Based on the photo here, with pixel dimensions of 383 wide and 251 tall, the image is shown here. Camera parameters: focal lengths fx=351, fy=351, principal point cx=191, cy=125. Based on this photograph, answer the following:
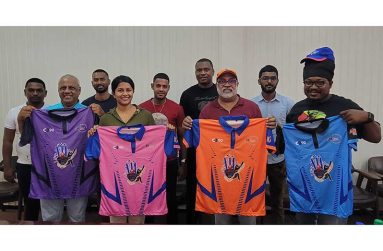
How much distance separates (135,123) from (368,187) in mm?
2800

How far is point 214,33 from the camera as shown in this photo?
14.8 feet

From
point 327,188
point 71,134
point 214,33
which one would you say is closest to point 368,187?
point 327,188

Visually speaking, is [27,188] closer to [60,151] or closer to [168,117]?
[60,151]

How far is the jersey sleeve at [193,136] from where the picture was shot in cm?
282

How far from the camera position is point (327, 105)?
2553mm

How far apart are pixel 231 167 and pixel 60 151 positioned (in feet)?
4.63

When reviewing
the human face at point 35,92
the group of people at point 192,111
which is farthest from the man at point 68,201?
the human face at point 35,92

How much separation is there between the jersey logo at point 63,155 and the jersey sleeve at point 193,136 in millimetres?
936

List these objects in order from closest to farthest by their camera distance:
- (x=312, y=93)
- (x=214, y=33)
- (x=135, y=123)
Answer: (x=312, y=93)
(x=135, y=123)
(x=214, y=33)

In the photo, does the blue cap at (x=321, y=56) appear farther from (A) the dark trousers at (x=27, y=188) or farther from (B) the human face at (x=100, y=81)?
(A) the dark trousers at (x=27, y=188)

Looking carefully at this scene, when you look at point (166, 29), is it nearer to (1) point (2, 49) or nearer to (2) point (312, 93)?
(1) point (2, 49)

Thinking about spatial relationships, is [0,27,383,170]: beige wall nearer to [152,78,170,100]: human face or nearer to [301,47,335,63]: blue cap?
[152,78,170,100]: human face

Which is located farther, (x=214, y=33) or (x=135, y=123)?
(x=214, y=33)

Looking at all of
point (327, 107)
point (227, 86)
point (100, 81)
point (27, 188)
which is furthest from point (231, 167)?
point (27, 188)
